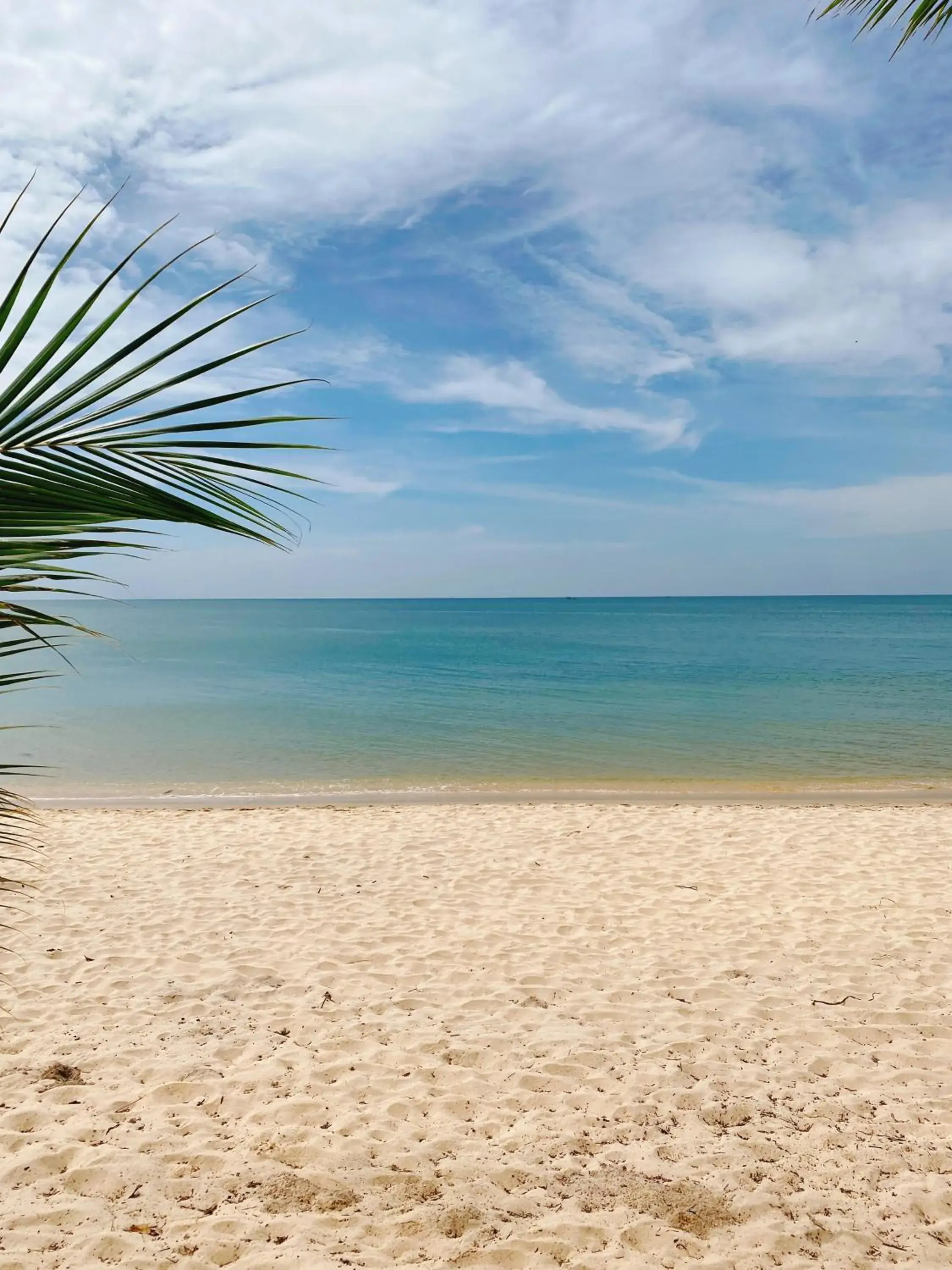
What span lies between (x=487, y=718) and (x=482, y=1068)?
17.6 metres

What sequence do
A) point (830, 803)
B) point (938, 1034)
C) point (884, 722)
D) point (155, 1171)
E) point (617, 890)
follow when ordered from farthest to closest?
1. point (884, 722)
2. point (830, 803)
3. point (617, 890)
4. point (938, 1034)
5. point (155, 1171)

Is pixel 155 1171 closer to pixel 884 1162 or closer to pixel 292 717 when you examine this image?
pixel 884 1162

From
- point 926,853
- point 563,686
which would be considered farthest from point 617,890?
point 563,686

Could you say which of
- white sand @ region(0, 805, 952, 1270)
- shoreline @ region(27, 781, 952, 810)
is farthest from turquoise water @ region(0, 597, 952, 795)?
white sand @ region(0, 805, 952, 1270)

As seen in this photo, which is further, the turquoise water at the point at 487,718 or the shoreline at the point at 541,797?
the turquoise water at the point at 487,718

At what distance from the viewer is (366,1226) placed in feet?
11.0

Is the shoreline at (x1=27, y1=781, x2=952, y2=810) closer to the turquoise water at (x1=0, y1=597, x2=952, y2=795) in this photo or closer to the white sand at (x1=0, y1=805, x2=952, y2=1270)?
the turquoise water at (x1=0, y1=597, x2=952, y2=795)

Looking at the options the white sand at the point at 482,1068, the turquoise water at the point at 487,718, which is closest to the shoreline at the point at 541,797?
the turquoise water at the point at 487,718

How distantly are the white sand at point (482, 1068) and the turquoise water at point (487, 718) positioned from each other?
9.38 ft

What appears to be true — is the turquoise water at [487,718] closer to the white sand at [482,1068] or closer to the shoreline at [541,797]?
the shoreline at [541,797]

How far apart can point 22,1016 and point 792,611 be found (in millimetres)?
155478

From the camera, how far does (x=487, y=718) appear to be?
72.7 ft

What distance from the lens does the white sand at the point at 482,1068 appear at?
3348 millimetres

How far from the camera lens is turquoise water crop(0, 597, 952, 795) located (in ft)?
50.2
